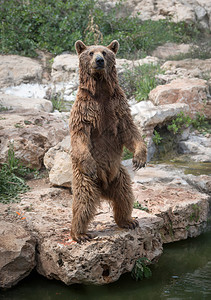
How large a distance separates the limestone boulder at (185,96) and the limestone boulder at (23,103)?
103 inches

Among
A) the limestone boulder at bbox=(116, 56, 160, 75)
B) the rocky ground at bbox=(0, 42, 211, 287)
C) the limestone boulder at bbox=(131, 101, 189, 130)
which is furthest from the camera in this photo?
the limestone boulder at bbox=(116, 56, 160, 75)

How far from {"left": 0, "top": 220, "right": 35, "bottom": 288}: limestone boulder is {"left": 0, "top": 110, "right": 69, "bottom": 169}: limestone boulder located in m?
2.50

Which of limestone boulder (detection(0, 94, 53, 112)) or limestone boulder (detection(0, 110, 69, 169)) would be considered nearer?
limestone boulder (detection(0, 110, 69, 169))

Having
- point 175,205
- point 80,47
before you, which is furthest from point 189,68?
point 80,47

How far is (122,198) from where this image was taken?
14.0ft

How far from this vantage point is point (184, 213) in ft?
17.2

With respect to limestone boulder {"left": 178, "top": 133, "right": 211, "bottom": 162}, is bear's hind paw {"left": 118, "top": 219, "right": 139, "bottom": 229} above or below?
below

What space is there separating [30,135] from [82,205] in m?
3.16

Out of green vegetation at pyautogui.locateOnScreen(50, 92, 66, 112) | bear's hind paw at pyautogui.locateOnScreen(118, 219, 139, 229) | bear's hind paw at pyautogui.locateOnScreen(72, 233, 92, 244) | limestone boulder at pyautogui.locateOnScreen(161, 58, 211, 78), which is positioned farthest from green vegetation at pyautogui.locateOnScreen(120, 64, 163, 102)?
bear's hind paw at pyautogui.locateOnScreen(72, 233, 92, 244)

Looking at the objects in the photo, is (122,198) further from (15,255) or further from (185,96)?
(185,96)

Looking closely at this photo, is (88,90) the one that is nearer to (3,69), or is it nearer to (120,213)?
(120,213)

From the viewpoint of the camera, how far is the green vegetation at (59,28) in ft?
40.2

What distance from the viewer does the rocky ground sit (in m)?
4.03

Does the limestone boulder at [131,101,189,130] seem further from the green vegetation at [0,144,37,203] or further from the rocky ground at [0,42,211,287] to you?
the green vegetation at [0,144,37,203]
